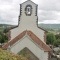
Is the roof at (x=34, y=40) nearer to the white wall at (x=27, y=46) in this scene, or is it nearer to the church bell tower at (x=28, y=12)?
the white wall at (x=27, y=46)

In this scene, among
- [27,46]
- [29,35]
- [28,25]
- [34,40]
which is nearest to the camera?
[27,46]

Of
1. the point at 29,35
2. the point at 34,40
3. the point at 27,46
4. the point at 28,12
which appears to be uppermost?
the point at 28,12

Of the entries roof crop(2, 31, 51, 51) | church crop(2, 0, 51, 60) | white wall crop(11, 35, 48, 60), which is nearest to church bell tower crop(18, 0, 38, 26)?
church crop(2, 0, 51, 60)

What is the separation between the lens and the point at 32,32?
111 feet

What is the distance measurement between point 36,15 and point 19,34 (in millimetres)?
3201

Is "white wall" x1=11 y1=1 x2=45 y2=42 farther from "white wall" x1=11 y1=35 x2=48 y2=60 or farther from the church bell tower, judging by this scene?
"white wall" x1=11 y1=35 x2=48 y2=60

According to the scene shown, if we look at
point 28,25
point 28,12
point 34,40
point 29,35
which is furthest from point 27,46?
point 28,12

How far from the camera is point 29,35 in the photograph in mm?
31703

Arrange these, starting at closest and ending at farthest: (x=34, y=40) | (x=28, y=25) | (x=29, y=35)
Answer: (x=34, y=40) < (x=29, y=35) < (x=28, y=25)

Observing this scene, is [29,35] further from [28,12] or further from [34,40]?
[28,12]

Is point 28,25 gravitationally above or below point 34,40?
above

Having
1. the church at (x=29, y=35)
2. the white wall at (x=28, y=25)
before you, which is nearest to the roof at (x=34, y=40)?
the church at (x=29, y=35)

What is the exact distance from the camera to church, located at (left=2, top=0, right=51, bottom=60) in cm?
3081

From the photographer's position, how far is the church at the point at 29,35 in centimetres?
3081
